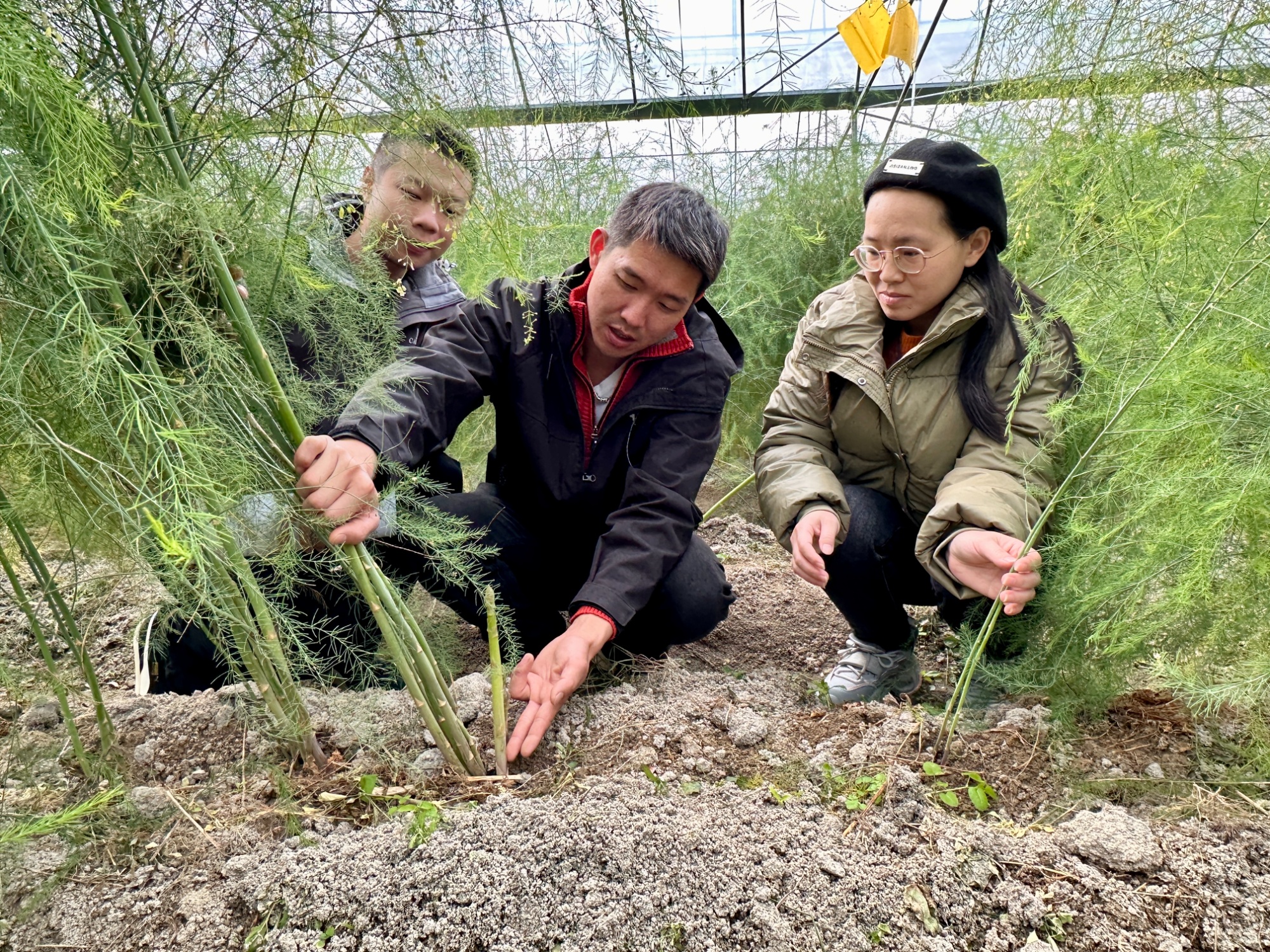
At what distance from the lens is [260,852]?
1.09m

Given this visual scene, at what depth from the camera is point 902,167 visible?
1606 millimetres

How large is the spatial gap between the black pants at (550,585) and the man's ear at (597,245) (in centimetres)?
54

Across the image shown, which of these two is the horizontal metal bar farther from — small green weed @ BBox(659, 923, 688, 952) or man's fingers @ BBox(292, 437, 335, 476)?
small green weed @ BBox(659, 923, 688, 952)

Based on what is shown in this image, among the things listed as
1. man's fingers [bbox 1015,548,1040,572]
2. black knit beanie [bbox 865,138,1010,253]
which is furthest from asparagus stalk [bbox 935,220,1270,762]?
black knit beanie [bbox 865,138,1010,253]

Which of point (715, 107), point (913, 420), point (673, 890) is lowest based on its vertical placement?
point (673, 890)

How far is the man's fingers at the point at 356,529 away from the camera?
1099 millimetres

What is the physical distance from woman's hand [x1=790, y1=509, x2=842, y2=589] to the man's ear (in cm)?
63

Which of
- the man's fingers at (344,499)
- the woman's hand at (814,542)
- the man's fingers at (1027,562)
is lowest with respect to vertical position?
the woman's hand at (814,542)

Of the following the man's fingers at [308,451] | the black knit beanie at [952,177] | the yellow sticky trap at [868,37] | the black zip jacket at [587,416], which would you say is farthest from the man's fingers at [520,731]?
the yellow sticky trap at [868,37]

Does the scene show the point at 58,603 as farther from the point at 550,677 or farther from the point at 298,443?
the point at 550,677

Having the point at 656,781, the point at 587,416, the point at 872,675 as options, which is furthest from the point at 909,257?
the point at 656,781

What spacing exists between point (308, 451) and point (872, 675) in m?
1.16

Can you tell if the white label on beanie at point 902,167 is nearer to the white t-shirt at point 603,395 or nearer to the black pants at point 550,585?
the white t-shirt at point 603,395

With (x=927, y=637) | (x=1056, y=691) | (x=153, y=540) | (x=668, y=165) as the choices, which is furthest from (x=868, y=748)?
A: (x=668, y=165)
